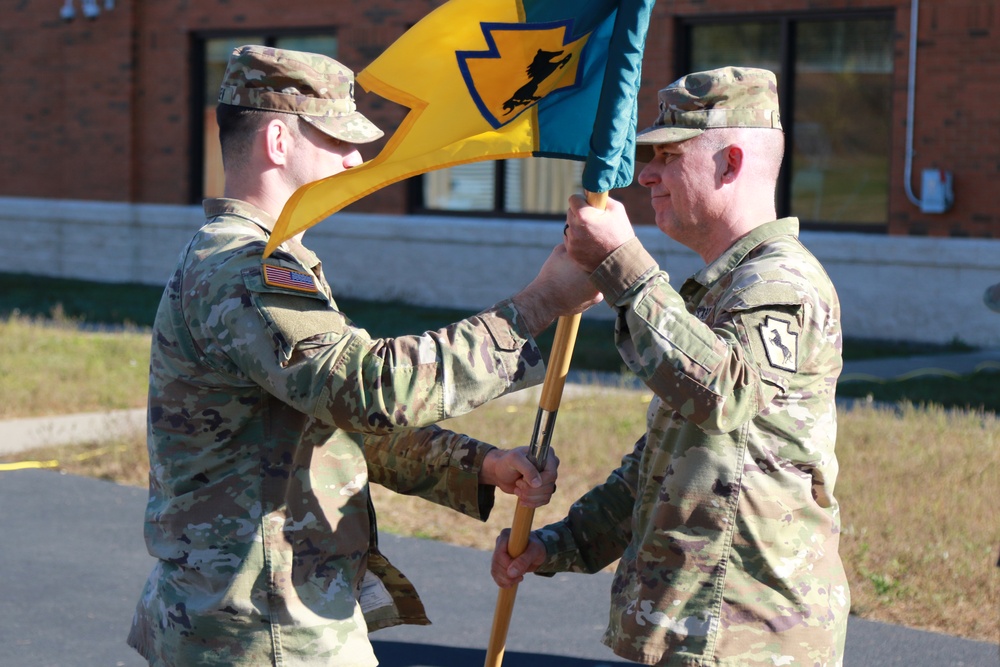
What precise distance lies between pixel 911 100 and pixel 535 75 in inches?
483

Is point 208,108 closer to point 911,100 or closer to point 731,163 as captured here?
point 911,100

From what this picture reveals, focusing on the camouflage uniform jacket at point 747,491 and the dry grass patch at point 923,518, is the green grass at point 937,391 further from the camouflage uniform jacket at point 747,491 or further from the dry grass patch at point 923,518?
the camouflage uniform jacket at point 747,491

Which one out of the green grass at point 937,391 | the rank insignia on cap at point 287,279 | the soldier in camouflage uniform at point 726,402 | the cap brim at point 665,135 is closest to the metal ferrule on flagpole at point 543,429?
the soldier in camouflage uniform at point 726,402

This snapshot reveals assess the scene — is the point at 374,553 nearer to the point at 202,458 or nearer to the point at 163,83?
the point at 202,458

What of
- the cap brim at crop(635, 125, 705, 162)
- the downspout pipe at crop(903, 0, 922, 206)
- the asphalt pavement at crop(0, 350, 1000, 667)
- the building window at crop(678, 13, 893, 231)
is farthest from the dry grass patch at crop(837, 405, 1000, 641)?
the building window at crop(678, 13, 893, 231)

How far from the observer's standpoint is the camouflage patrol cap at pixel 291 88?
9.93ft

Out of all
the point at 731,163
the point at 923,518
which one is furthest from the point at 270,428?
the point at 923,518

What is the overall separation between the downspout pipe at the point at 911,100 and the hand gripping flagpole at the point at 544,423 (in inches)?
475

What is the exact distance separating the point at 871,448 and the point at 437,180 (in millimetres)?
11139

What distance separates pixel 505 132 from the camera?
3.07 metres

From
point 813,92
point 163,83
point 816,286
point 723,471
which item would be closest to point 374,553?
point 723,471

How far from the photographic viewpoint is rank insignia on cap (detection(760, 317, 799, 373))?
280 cm

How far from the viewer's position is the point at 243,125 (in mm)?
3051

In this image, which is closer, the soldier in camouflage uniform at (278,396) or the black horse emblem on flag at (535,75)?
the soldier in camouflage uniform at (278,396)
